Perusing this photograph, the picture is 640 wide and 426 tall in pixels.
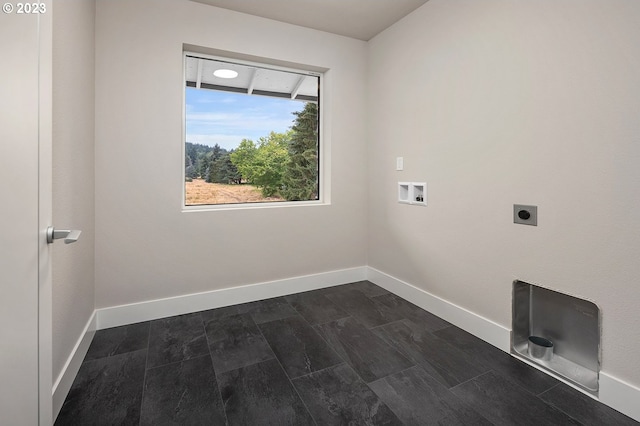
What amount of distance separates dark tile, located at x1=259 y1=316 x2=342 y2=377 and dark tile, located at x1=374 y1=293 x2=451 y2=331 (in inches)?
31.1

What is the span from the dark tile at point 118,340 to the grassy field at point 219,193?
3.48ft

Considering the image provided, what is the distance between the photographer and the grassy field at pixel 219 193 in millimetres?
2807

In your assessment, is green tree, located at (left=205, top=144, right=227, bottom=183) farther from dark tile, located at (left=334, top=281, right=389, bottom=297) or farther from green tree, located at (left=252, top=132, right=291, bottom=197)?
dark tile, located at (left=334, top=281, right=389, bottom=297)

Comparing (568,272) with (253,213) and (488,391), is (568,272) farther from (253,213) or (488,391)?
(253,213)

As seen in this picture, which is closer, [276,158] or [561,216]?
[561,216]

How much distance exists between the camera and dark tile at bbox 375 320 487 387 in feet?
5.96

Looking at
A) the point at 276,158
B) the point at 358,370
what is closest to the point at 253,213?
the point at 276,158

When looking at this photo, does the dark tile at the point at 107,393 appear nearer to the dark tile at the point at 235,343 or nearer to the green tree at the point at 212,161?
the dark tile at the point at 235,343

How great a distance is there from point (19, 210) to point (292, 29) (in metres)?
2.74

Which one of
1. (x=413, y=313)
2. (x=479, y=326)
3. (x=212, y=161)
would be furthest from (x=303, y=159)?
(x=479, y=326)

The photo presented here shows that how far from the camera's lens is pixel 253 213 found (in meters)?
2.90

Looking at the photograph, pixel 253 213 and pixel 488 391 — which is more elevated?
pixel 253 213

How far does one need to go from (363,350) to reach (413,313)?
747mm

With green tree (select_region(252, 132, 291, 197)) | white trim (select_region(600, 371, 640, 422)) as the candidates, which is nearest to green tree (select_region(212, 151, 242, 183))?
green tree (select_region(252, 132, 291, 197))
